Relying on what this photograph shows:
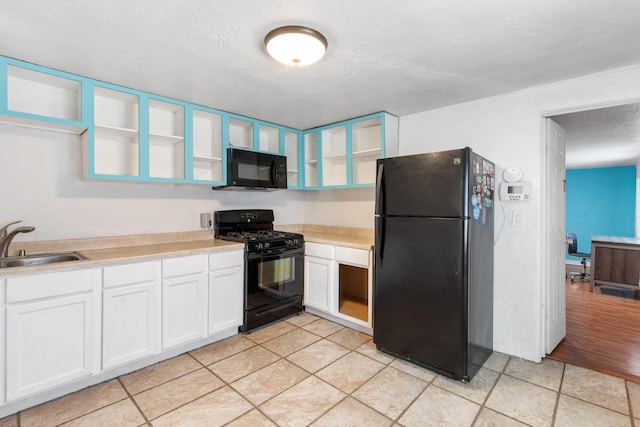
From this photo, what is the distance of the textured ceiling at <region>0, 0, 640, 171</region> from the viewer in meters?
1.52

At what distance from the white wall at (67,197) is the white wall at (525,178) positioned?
2.91m

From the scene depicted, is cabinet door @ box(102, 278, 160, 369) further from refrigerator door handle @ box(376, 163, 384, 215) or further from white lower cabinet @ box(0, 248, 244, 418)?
refrigerator door handle @ box(376, 163, 384, 215)

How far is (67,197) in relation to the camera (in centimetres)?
248

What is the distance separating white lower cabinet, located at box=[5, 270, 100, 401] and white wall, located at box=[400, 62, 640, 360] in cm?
311

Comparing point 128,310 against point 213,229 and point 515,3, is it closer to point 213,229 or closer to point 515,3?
point 213,229

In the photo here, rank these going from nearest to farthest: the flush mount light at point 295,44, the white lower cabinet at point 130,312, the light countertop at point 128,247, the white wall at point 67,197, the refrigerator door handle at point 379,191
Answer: the flush mount light at point 295,44 < the light countertop at point 128,247 < the white lower cabinet at point 130,312 < the white wall at point 67,197 < the refrigerator door handle at point 379,191

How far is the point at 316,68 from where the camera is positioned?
2168 mm

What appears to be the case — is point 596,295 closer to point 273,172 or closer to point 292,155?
point 292,155

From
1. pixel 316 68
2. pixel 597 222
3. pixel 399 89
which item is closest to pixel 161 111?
pixel 316 68

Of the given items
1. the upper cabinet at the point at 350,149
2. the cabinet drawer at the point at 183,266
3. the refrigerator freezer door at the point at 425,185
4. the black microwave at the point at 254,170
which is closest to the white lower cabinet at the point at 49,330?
the cabinet drawer at the point at 183,266

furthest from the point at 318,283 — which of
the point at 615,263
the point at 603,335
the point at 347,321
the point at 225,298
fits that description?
the point at 615,263

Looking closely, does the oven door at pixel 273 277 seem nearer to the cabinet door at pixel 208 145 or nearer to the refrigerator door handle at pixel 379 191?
the cabinet door at pixel 208 145

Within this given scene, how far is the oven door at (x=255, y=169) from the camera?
3076 mm

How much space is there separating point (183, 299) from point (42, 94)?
6.19 ft
